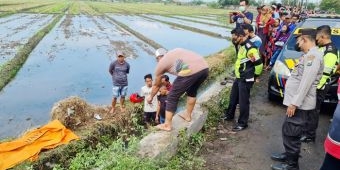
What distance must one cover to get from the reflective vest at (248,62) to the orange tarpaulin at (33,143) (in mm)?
2889

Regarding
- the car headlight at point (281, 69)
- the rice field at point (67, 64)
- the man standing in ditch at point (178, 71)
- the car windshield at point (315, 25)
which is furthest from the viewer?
the rice field at point (67, 64)

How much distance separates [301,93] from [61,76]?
8264 millimetres

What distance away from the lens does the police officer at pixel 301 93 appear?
13.5ft

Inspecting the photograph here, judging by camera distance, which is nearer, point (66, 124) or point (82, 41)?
point (66, 124)

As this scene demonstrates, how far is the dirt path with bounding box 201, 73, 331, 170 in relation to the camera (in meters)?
4.69

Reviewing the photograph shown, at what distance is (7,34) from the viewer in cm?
1912

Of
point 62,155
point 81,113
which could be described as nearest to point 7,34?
point 81,113

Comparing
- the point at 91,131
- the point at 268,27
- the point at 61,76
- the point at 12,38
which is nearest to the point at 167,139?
the point at 91,131

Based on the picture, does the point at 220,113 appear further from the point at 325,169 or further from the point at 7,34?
the point at 7,34

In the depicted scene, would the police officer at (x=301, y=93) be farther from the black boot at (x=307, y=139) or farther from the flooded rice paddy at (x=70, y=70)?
the flooded rice paddy at (x=70, y=70)

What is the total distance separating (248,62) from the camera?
5586 mm

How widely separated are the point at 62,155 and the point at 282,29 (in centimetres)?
626

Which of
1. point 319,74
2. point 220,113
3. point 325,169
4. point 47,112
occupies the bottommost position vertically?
point 47,112

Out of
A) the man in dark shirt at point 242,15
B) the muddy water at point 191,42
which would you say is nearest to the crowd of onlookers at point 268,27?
the man in dark shirt at point 242,15
